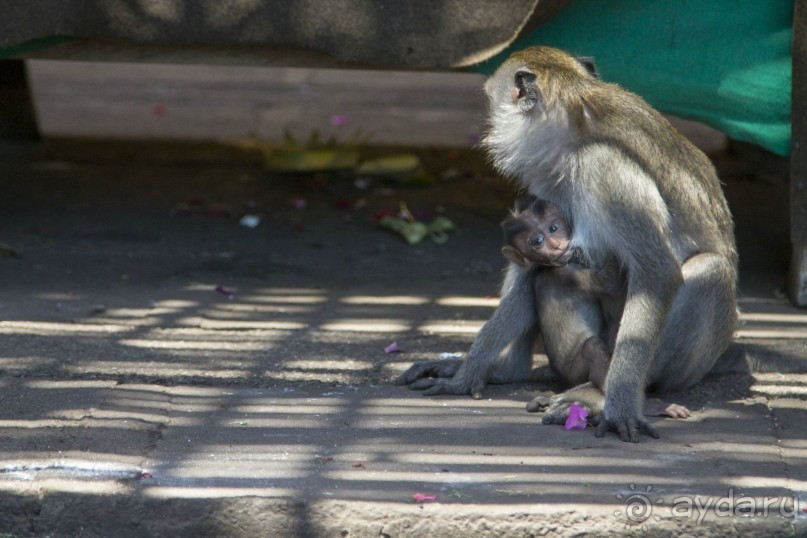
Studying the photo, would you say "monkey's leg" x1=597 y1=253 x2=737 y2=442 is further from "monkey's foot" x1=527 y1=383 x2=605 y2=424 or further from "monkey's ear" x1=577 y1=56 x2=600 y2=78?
"monkey's ear" x1=577 y1=56 x2=600 y2=78

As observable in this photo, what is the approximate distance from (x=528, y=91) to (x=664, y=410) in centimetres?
109

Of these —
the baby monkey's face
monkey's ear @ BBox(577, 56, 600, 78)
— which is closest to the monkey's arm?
the baby monkey's face

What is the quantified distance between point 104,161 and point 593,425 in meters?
4.26

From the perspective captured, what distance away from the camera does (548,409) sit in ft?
11.8

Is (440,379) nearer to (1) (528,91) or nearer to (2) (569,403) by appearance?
(2) (569,403)

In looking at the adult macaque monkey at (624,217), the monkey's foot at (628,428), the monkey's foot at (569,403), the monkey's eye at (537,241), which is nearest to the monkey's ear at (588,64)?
the adult macaque monkey at (624,217)

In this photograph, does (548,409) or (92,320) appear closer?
(548,409)

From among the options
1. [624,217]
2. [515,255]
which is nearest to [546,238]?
[515,255]

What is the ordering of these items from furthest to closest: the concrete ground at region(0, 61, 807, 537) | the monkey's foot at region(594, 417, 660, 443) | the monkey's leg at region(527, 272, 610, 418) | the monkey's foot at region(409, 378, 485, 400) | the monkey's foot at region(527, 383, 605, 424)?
the monkey's foot at region(409, 378, 485, 400) → the monkey's leg at region(527, 272, 610, 418) → the monkey's foot at region(527, 383, 605, 424) → the monkey's foot at region(594, 417, 660, 443) → the concrete ground at region(0, 61, 807, 537)

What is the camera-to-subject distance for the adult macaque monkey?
11.4 feet

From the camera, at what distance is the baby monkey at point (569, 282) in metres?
3.63

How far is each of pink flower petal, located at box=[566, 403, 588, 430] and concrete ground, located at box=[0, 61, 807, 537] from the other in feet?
0.09

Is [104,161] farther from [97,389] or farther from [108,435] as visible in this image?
[108,435]

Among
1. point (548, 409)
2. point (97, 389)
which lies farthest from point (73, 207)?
point (548, 409)
